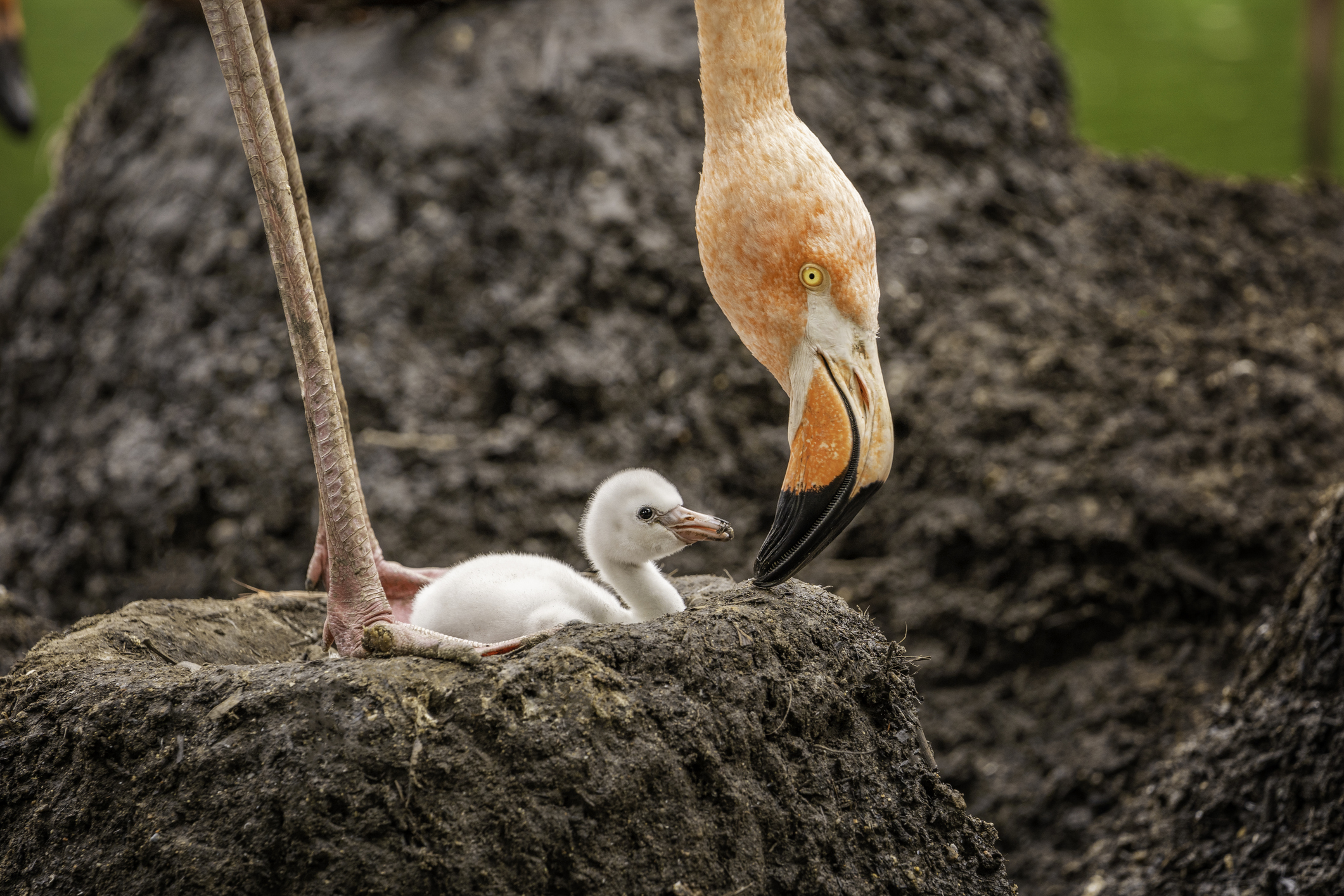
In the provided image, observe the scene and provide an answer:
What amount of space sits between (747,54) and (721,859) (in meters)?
1.09

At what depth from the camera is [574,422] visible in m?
3.14

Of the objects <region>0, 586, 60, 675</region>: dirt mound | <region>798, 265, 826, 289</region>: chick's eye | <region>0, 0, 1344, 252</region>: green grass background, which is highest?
<region>0, 0, 1344, 252</region>: green grass background

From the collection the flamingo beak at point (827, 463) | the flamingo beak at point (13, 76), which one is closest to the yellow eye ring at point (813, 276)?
the flamingo beak at point (827, 463)

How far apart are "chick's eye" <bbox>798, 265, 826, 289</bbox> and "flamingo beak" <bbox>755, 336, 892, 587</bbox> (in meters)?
0.10

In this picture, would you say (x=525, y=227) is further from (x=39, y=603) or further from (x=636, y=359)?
(x=39, y=603)

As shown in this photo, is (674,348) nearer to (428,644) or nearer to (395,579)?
(395,579)

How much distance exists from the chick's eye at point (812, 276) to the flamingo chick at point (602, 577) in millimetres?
350

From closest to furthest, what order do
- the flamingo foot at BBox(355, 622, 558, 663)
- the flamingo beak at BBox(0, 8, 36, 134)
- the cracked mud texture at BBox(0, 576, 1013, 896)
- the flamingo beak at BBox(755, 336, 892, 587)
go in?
the cracked mud texture at BBox(0, 576, 1013, 896) < the flamingo foot at BBox(355, 622, 558, 663) < the flamingo beak at BBox(755, 336, 892, 587) < the flamingo beak at BBox(0, 8, 36, 134)

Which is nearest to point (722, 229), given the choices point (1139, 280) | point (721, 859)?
point (721, 859)

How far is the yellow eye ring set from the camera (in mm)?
1481

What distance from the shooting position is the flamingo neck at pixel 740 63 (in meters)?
1.55

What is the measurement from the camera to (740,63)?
1.55 metres

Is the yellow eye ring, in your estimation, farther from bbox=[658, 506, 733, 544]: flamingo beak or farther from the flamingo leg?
the flamingo leg

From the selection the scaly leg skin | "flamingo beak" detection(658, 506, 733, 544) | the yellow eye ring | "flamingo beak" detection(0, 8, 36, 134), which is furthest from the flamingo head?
"flamingo beak" detection(0, 8, 36, 134)
